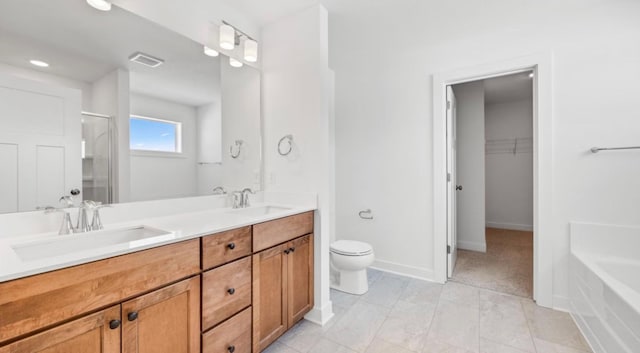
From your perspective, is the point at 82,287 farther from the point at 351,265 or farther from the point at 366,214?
the point at 366,214

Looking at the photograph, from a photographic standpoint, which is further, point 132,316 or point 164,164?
point 164,164

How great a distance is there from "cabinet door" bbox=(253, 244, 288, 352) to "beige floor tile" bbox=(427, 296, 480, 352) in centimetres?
101

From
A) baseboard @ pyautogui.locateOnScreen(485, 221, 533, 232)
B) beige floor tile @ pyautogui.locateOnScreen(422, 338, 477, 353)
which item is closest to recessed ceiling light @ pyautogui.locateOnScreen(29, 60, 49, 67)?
beige floor tile @ pyautogui.locateOnScreen(422, 338, 477, 353)

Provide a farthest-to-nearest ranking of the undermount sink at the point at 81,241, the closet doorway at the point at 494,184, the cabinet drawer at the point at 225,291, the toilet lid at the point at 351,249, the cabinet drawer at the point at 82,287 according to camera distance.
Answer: the closet doorway at the point at 494,184 < the toilet lid at the point at 351,249 < the cabinet drawer at the point at 225,291 < the undermount sink at the point at 81,241 < the cabinet drawer at the point at 82,287

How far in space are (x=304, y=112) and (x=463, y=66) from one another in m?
1.61

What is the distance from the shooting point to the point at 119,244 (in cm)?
102

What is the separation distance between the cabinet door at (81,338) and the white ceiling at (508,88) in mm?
4304

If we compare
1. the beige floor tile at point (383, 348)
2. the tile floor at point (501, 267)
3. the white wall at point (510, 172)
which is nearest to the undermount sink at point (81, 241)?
the beige floor tile at point (383, 348)

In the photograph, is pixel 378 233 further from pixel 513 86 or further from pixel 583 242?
pixel 513 86

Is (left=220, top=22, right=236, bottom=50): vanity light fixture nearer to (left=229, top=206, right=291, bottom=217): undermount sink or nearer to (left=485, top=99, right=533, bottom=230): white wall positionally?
(left=229, top=206, right=291, bottom=217): undermount sink

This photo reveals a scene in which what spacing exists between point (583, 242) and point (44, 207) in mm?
3413

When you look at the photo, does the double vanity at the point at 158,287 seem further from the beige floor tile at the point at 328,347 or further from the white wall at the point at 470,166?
the white wall at the point at 470,166

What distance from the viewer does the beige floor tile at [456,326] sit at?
1765 millimetres

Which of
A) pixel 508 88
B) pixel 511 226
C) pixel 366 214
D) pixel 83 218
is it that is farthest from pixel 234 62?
pixel 511 226
